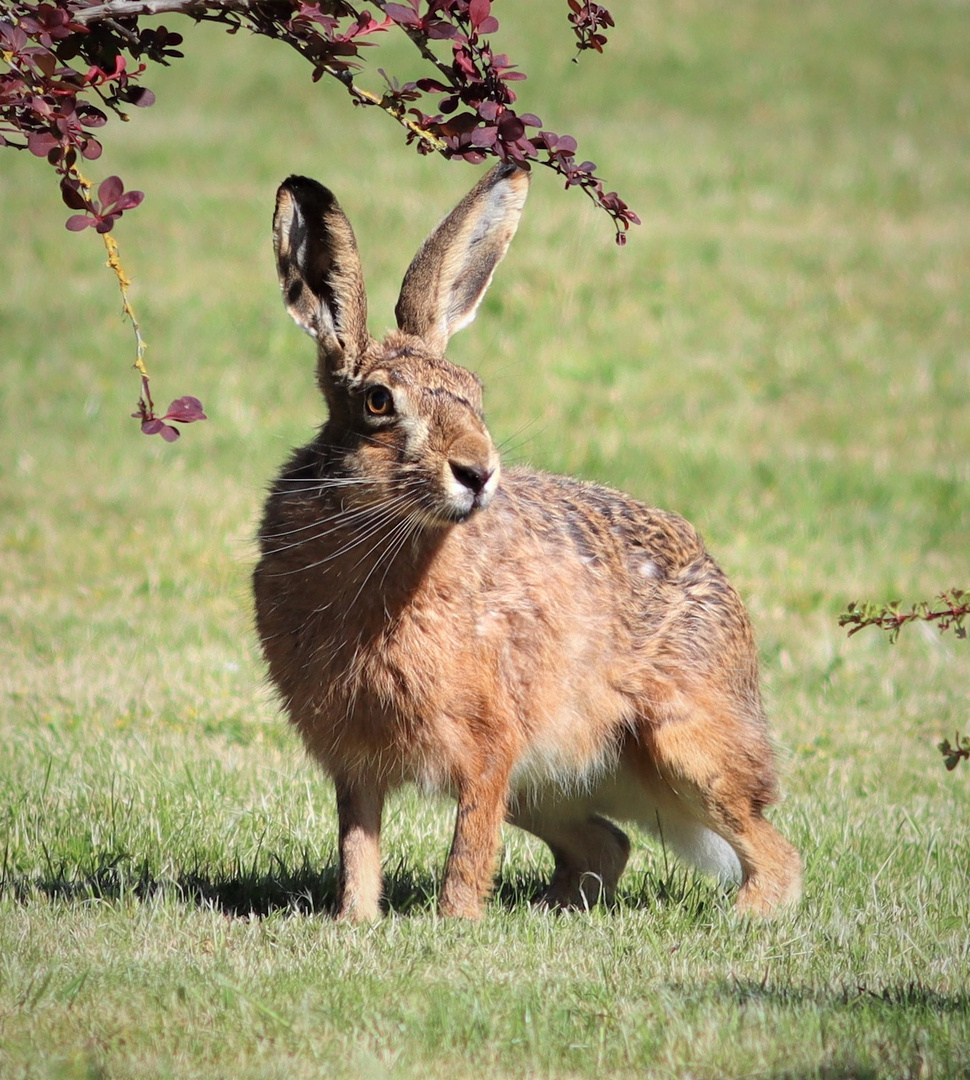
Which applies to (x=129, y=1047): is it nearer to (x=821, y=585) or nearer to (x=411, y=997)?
(x=411, y=997)

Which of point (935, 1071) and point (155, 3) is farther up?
point (155, 3)

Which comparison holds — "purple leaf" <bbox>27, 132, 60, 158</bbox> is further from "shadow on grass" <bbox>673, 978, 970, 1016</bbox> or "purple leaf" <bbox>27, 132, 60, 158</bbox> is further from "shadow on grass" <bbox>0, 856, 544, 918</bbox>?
"shadow on grass" <bbox>673, 978, 970, 1016</bbox>

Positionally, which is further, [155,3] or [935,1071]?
[155,3]

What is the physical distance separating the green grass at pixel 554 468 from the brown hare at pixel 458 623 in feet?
1.24

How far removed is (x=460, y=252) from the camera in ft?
16.8

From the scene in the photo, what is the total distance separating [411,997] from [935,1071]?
4.41ft

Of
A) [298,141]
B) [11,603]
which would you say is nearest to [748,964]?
[11,603]

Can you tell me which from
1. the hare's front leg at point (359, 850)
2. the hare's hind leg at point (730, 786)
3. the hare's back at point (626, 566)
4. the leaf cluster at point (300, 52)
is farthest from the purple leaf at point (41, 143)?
the hare's hind leg at point (730, 786)

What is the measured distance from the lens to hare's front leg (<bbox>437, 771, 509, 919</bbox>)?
4.95 m

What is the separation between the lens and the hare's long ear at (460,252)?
506 centimetres

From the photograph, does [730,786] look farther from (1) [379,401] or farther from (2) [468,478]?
(1) [379,401]

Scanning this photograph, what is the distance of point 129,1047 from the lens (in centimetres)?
364

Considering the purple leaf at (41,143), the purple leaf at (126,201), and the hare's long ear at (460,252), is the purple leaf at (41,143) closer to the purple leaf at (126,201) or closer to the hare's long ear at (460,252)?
the purple leaf at (126,201)

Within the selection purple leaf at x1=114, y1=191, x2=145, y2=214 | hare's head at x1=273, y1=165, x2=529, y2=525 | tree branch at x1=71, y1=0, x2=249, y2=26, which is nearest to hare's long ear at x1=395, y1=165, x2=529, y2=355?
hare's head at x1=273, y1=165, x2=529, y2=525
